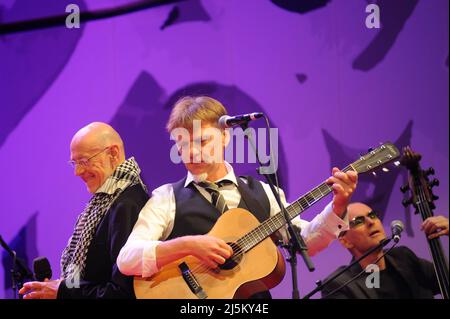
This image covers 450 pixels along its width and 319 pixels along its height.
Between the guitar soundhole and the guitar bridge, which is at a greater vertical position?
the guitar soundhole

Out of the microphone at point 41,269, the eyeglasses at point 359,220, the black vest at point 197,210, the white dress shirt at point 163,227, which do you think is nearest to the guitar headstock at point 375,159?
the white dress shirt at point 163,227

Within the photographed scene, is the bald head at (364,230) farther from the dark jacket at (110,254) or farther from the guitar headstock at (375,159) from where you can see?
the dark jacket at (110,254)

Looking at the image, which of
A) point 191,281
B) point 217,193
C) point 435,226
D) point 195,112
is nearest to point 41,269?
point 191,281

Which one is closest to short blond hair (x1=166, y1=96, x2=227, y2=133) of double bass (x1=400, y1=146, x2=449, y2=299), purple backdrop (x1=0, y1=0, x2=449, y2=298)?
purple backdrop (x1=0, y1=0, x2=449, y2=298)

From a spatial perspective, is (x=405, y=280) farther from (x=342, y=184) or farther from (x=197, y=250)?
(x=197, y=250)

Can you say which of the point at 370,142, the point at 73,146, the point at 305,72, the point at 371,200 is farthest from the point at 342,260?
the point at 73,146

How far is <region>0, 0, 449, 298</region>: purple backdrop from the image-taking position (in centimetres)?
449

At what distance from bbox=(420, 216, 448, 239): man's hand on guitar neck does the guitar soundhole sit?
35.9 inches

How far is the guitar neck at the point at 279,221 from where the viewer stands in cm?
329

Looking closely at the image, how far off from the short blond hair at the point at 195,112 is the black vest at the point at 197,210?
13.5 inches

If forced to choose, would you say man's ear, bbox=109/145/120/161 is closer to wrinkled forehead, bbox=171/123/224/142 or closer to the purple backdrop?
wrinkled forehead, bbox=171/123/224/142

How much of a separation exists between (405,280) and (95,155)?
2051 mm

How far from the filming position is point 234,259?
10.8ft

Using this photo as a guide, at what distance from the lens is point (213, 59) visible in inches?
178
